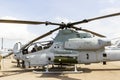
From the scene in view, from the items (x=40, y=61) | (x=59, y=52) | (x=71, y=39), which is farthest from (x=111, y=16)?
(x=40, y=61)

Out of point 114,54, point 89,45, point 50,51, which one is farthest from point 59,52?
point 114,54

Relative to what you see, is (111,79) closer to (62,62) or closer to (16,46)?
(62,62)

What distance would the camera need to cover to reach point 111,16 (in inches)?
552

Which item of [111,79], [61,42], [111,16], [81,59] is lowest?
[111,79]

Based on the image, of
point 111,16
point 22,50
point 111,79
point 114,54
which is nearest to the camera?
point 111,79

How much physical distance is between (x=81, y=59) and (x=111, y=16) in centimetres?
390

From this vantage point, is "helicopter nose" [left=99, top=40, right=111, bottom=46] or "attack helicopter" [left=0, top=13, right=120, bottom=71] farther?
"attack helicopter" [left=0, top=13, right=120, bottom=71]

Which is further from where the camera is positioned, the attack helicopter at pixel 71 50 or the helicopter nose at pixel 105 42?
the attack helicopter at pixel 71 50

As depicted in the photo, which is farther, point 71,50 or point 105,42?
point 71,50

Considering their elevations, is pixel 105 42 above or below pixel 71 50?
above

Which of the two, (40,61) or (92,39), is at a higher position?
(92,39)

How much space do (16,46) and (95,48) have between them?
677cm

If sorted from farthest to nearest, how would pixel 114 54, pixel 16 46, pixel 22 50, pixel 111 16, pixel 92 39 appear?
pixel 16 46 < pixel 22 50 < pixel 114 54 < pixel 92 39 < pixel 111 16

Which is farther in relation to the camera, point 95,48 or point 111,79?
point 95,48
